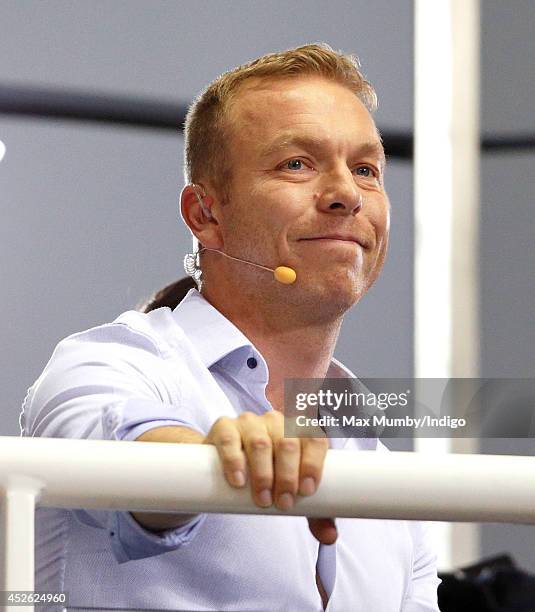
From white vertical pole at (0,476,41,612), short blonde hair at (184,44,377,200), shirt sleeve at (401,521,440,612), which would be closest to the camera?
white vertical pole at (0,476,41,612)

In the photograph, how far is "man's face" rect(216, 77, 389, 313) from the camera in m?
1.12

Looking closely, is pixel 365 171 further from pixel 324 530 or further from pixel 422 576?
pixel 324 530

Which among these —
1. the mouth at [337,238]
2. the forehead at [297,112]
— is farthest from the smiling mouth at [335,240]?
the forehead at [297,112]

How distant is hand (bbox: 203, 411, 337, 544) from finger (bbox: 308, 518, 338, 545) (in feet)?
0.18

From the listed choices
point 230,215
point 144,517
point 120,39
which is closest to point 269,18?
point 120,39

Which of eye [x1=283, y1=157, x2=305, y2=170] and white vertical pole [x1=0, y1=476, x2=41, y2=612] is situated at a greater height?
eye [x1=283, y1=157, x2=305, y2=170]

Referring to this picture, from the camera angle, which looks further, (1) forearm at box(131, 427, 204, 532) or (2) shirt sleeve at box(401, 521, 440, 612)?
(2) shirt sleeve at box(401, 521, 440, 612)

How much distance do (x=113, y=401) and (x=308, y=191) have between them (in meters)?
0.49

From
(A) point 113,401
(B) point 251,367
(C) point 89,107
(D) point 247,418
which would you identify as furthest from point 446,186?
(D) point 247,418

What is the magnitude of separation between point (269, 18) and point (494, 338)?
3.28ft

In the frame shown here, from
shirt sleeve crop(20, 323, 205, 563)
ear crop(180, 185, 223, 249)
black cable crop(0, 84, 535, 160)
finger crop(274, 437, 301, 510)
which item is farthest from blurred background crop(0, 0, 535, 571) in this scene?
finger crop(274, 437, 301, 510)

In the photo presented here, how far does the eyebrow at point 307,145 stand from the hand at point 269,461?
0.63 m

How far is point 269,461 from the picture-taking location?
1.78 feet

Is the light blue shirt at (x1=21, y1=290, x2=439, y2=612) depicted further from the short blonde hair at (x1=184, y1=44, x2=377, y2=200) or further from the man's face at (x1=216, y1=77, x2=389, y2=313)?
the short blonde hair at (x1=184, y1=44, x2=377, y2=200)
